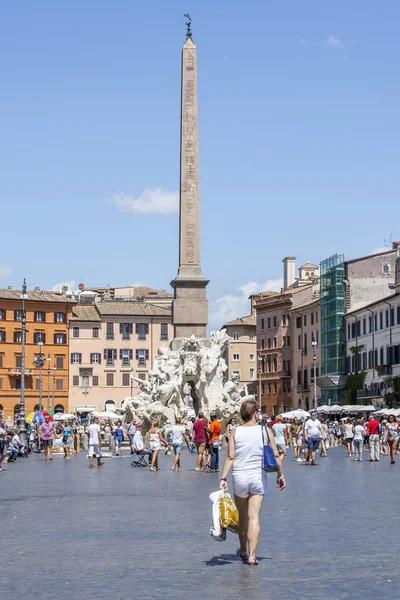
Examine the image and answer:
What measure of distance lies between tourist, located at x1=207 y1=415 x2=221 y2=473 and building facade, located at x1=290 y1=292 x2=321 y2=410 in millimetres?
58716

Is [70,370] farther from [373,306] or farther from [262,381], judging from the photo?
[373,306]

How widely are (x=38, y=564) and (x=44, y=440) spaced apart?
75.8 feet

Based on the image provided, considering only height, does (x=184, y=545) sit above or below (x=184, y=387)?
below

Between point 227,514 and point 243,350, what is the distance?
94464 millimetres

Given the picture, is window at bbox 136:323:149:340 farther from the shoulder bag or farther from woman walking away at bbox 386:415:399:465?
the shoulder bag

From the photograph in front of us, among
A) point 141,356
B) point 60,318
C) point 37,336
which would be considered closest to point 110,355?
point 141,356

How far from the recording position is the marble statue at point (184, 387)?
3841cm

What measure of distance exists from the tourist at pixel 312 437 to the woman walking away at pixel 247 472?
707 inches

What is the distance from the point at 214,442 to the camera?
23.5m

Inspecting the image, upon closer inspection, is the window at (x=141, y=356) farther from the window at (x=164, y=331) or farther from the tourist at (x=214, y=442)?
the tourist at (x=214, y=442)

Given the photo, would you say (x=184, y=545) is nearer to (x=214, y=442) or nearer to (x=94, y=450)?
(x=214, y=442)

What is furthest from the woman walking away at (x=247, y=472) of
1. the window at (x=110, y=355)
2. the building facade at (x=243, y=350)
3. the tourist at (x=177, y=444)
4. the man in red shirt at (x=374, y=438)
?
the building facade at (x=243, y=350)

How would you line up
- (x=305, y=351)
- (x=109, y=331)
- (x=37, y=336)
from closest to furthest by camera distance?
1. (x=305, y=351)
2. (x=37, y=336)
3. (x=109, y=331)

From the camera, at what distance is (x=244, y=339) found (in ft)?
342
